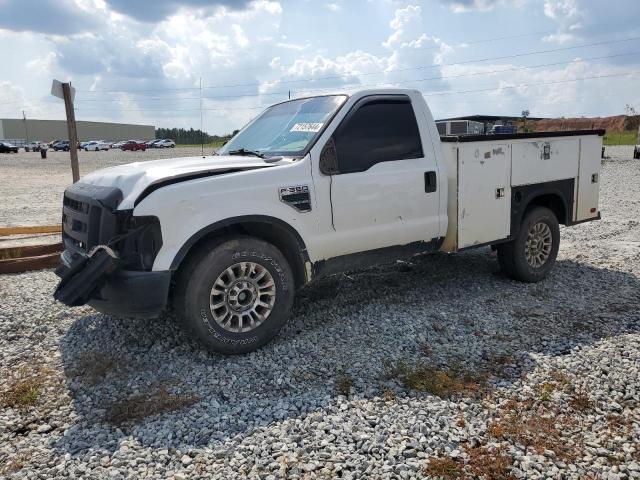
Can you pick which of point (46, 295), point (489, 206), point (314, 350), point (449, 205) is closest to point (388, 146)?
point (449, 205)

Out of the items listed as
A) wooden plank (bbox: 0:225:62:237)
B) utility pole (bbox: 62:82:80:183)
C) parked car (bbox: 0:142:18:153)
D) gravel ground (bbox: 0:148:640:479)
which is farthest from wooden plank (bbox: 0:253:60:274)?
parked car (bbox: 0:142:18:153)

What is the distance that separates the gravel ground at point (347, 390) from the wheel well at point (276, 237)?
0.64 metres

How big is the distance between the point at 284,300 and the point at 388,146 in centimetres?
171

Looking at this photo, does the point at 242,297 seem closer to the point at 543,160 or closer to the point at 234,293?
the point at 234,293

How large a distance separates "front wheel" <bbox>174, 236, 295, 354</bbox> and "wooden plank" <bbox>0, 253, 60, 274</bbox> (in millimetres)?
3687

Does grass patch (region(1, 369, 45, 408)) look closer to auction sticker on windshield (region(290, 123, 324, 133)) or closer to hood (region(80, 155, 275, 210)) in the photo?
hood (region(80, 155, 275, 210))

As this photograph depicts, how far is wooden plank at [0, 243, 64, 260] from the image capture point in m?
6.97

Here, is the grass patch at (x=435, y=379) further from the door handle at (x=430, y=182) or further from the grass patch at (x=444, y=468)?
the door handle at (x=430, y=182)

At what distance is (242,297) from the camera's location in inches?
166

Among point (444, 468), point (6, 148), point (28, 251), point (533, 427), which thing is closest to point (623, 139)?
point (28, 251)

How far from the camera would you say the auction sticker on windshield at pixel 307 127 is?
4607 mm

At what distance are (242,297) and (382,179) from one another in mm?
1630

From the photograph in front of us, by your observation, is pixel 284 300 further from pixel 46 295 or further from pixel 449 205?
pixel 46 295

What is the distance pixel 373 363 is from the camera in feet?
13.5
